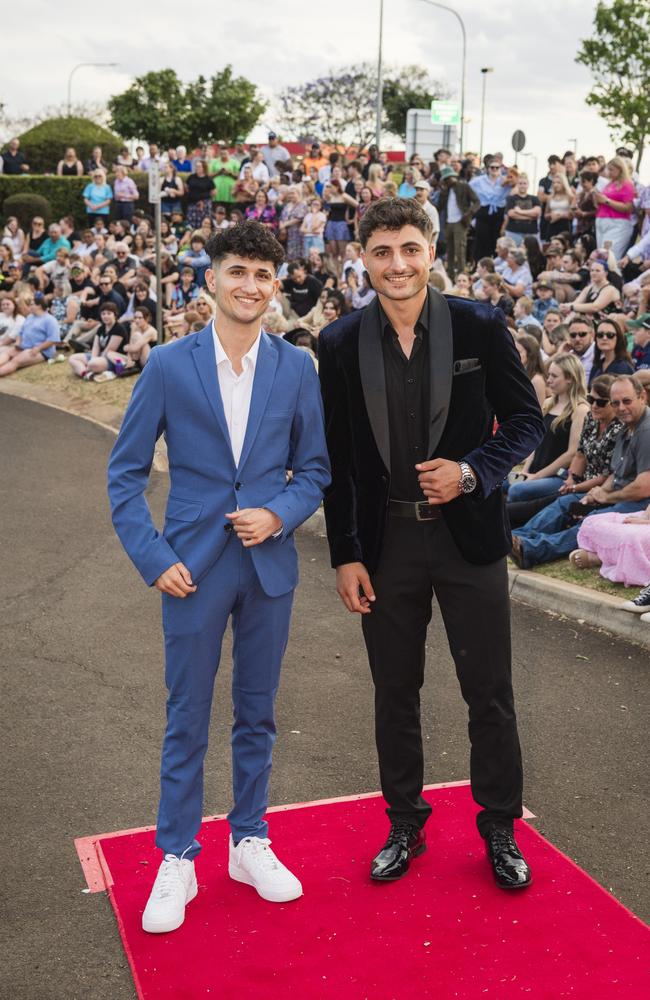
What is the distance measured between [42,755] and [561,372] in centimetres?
583

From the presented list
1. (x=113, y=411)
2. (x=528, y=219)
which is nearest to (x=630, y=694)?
(x=113, y=411)

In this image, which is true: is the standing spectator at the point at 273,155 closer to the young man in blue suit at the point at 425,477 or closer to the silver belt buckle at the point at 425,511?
the young man in blue suit at the point at 425,477

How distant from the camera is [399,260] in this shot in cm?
380

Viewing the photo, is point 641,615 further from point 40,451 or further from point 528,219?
point 528,219

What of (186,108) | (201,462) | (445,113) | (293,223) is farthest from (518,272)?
(186,108)

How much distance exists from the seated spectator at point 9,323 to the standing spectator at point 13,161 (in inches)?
451

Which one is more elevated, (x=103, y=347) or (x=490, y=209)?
(x=490, y=209)

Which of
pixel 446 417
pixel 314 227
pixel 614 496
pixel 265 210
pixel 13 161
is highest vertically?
pixel 13 161

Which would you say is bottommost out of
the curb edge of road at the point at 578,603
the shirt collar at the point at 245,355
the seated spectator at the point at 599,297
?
the curb edge of road at the point at 578,603

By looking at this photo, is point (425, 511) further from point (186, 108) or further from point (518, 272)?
point (186, 108)

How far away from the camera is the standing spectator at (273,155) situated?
78.3 feet

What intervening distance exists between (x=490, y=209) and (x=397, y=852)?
51.3ft

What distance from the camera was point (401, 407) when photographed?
3.94 metres

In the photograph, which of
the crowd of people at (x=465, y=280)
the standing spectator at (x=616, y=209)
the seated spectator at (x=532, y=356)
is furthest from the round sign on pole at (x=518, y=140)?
the seated spectator at (x=532, y=356)
